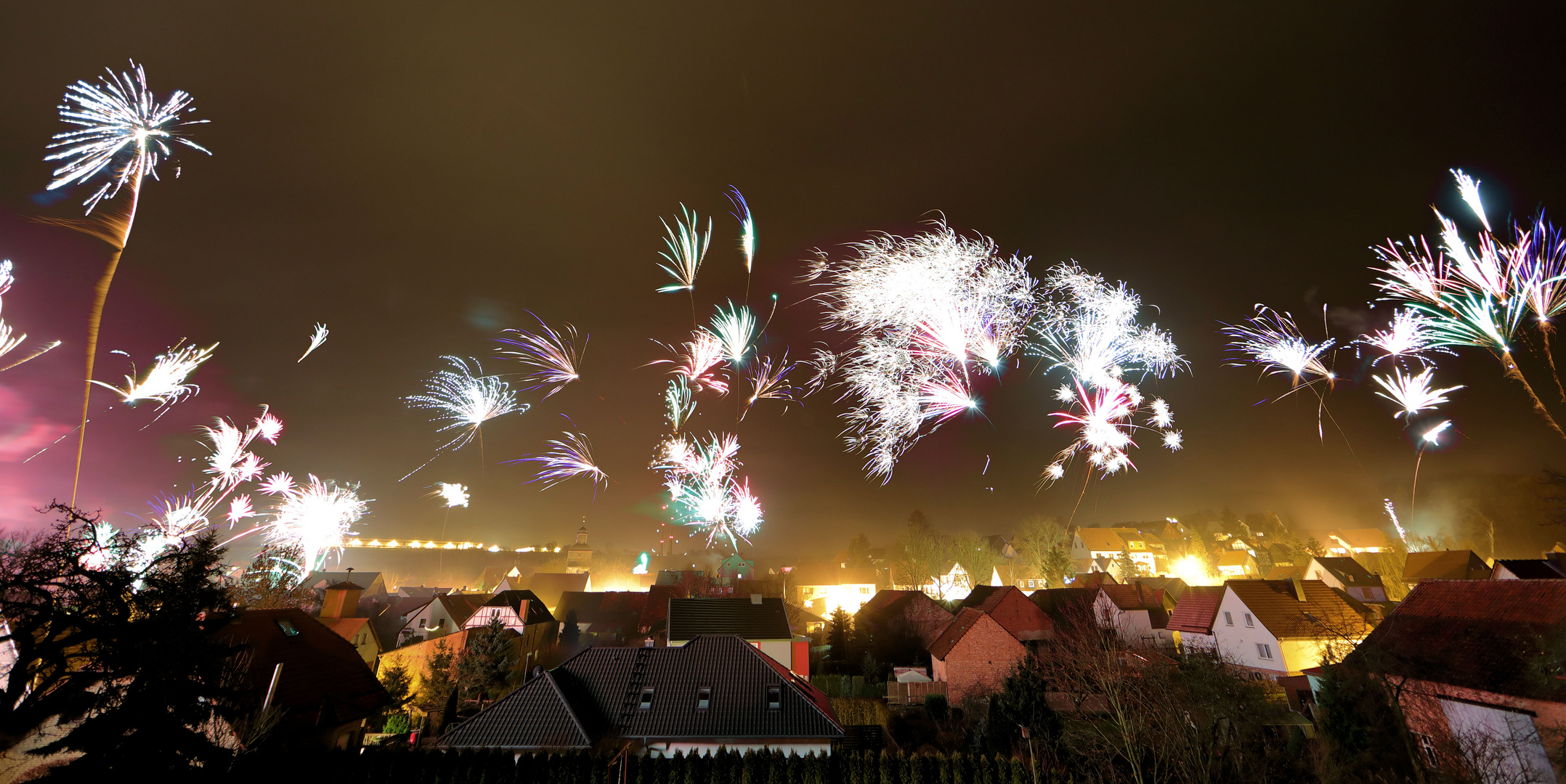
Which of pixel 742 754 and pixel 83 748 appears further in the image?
pixel 742 754

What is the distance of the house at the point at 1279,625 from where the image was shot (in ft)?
99.6

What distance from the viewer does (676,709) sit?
69.8 ft

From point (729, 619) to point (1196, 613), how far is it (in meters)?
31.7

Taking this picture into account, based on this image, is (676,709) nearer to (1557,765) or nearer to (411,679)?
(411,679)

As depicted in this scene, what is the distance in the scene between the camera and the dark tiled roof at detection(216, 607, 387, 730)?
19969 mm

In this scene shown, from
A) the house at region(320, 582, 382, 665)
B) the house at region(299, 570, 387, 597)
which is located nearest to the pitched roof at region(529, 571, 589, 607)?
the house at region(299, 570, 387, 597)

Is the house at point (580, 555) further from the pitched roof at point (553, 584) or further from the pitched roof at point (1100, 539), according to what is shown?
the pitched roof at point (1100, 539)

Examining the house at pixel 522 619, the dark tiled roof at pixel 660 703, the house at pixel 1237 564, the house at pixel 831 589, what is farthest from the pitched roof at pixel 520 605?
the house at pixel 1237 564

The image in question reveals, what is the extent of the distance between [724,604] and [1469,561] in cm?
6010

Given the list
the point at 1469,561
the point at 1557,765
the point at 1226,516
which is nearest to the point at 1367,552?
the point at 1226,516

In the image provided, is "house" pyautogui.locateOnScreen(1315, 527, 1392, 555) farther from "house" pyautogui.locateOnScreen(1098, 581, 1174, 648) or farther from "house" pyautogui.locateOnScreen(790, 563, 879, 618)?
"house" pyautogui.locateOnScreen(790, 563, 879, 618)

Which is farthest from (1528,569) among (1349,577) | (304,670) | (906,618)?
(304,670)

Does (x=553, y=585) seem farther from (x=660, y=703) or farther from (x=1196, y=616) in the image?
(x=1196, y=616)

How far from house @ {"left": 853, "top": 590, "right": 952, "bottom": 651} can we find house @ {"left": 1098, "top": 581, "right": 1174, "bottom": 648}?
12320mm
